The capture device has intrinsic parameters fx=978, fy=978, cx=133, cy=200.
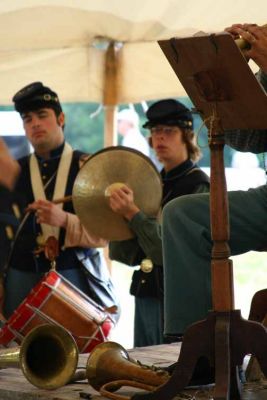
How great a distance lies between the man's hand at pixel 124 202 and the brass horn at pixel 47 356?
1.31 m

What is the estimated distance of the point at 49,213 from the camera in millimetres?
5707

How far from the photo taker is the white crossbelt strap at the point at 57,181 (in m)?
5.91

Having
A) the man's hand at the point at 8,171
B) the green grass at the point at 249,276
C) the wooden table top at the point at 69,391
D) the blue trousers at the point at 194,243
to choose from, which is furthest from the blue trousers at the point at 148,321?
the green grass at the point at 249,276

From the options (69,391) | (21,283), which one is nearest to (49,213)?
(21,283)

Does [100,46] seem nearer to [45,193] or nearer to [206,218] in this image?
[45,193]

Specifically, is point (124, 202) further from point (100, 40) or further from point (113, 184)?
point (100, 40)

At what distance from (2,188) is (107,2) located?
134 centimetres

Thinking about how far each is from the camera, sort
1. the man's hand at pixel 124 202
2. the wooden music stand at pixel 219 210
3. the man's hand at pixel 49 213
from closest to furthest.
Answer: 1. the wooden music stand at pixel 219 210
2. the man's hand at pixel 124 202
3. the man's hand at pixel 49 213

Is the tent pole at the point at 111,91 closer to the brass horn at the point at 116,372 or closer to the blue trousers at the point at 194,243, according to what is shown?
the blue trousers at the point at 194,243

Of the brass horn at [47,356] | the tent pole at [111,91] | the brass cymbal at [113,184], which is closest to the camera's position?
the brass horn at [47,356]

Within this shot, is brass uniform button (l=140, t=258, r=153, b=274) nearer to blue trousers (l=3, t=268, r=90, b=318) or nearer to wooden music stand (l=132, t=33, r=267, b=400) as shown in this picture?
blue trousers (l=3, t=268, r=90, b=318)

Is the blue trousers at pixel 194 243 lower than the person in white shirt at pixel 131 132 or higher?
lower

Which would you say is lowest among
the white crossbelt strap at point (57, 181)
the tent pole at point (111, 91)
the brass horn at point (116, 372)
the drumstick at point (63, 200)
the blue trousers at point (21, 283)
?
the brass horn at point (116, 372)

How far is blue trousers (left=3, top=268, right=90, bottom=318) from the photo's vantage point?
5922 millimetres
